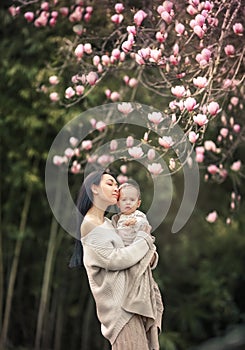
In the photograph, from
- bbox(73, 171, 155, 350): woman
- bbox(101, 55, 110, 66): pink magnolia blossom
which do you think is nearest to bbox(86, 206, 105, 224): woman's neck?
bbox(73, 171, 155, 350): woman

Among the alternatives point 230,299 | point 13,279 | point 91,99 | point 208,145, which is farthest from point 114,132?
point 230,299

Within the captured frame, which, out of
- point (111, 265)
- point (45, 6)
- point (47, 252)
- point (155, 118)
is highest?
point (45, 6)

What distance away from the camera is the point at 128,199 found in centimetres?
298

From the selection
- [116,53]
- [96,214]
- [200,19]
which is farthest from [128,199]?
[116,53]

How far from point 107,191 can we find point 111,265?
10.2 inches

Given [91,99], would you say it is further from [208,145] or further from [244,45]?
[244,45]

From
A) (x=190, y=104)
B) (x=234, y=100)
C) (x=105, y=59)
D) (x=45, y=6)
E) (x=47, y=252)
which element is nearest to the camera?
(x=190, y=104)

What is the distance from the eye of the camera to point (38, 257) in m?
6.25

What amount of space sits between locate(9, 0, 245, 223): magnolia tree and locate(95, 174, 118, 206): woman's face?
18.6 inches

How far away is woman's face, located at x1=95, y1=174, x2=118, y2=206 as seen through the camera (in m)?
2.99

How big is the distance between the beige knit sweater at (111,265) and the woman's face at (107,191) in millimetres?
89

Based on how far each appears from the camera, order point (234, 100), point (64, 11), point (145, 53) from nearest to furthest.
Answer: point (145, 53)
point (234, 100)
point (64, 11)

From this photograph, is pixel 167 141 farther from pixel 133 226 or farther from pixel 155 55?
pixel 133 226

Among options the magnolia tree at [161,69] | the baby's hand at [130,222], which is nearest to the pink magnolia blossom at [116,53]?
the magnolia tree at [161,69]
